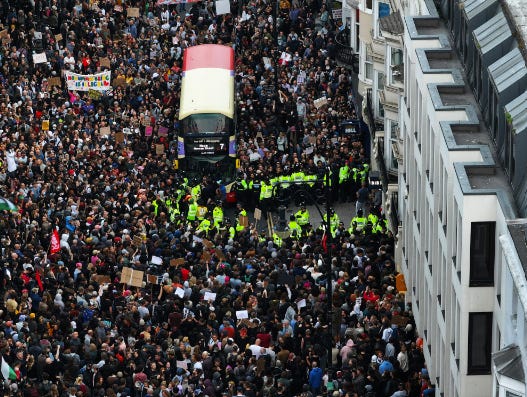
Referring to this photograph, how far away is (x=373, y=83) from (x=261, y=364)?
21.0m

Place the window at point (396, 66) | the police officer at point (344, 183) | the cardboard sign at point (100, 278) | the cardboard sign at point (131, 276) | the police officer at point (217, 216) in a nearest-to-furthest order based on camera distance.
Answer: the cardboard sign at point (131, 276)
the cardboard sign at point (100, 278)
the window at point (396, 66)
the police officer at point (217, 216)
the police officer at point (344, 183)

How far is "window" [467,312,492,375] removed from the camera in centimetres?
4941

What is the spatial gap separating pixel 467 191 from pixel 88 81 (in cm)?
3617

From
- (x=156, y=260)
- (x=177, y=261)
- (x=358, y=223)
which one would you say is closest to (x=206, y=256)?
(x=177, y=261)

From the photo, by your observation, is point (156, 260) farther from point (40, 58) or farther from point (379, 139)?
point (40, 58)

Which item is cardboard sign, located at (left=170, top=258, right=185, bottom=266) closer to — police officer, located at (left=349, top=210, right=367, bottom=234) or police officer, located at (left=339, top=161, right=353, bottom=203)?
police officer, located at (left=349, top=210, right=367, bottom=234)

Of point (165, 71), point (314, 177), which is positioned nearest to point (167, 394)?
point (314, 177)

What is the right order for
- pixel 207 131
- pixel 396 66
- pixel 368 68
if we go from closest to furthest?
1. pixel 396 66
2. pixel 368 68
3. pixel 207 131

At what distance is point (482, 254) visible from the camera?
4897 centimetres

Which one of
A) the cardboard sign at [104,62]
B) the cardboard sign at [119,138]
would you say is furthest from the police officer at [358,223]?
the cardboard sign at [104,62]

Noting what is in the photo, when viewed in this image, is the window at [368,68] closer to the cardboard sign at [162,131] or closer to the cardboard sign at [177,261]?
the cardboard sign at [162,131]

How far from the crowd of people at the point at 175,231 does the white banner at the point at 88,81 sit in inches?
26.2

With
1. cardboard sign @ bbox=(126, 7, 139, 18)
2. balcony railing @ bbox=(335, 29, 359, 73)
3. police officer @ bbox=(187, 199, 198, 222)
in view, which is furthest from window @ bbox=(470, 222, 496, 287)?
cardboard sign @ bbox=(126, 7, 139, 18)

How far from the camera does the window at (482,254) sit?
1905 inches
